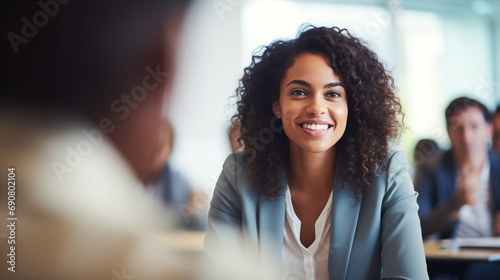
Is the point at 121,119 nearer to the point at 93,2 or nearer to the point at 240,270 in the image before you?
the point at 93,2

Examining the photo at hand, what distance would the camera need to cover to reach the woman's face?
1.19 metres

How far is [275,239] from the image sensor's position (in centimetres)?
121

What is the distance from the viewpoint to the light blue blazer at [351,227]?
112cm

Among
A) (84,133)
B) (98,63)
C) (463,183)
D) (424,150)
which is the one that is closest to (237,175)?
(84,133)

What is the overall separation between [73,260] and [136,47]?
1.29 m

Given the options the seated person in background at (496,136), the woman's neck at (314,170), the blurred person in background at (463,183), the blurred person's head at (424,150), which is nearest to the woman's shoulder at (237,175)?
the woman's neck at (314,170)

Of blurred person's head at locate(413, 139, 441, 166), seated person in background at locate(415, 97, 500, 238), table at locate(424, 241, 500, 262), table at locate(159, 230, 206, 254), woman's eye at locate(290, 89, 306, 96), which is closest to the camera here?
woman's eye at locate(290, 89, 306, 96)

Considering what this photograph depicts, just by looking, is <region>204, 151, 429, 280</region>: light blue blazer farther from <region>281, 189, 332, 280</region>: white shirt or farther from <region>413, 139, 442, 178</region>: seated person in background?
<region>413, 139, 442, 178</region>: seated person in background

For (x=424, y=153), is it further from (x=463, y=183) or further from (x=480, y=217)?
(x=480, y=217)

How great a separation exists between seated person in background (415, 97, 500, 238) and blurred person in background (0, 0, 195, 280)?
136 cm

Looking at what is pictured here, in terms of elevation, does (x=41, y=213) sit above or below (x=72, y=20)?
below

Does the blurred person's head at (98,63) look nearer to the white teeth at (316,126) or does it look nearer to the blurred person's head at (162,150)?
the blurred person's head at (162,150)

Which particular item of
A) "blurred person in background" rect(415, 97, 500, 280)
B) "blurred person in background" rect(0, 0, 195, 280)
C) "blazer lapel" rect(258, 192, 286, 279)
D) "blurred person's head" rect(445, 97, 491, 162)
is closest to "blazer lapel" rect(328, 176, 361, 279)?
"blazer lapel" rect(258, 192, 286, 279)

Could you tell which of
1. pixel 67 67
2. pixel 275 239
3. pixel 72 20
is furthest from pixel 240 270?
pixel 72 20
